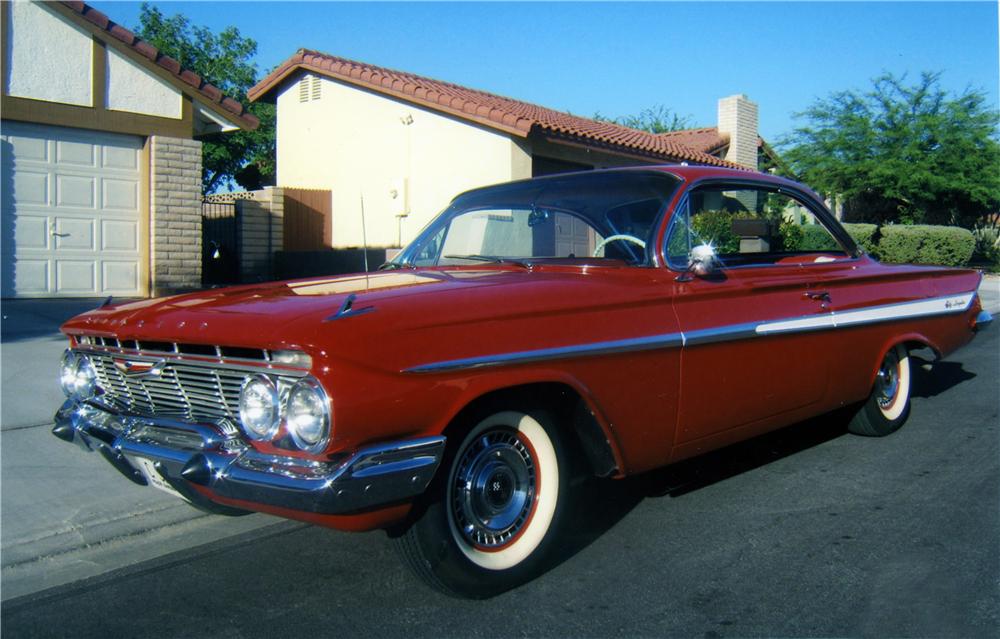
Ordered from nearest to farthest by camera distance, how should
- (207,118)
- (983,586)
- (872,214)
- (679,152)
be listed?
(983,586) → (207,118) → (679,152) → (872,214)

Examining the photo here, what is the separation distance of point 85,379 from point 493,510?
183 centimetres

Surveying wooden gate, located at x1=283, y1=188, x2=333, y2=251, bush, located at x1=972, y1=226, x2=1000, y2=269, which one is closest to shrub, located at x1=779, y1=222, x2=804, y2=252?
wooden gate, located at x1=283, y1=188, x2=333, y2=251

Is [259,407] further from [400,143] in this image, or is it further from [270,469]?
[400,143]

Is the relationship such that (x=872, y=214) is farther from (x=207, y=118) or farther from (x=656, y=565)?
(x=656, y=565)

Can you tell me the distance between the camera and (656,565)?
370cm

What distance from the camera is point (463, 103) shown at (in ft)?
47.9

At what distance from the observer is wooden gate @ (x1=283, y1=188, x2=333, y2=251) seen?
16.6m

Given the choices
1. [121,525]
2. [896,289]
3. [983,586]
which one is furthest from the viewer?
[896,289]

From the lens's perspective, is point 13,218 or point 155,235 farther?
point 155,235

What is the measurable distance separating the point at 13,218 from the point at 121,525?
25.6 feet

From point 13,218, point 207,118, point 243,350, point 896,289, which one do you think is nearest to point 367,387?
point 243,350

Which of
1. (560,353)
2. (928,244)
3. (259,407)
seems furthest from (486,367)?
(928,244)

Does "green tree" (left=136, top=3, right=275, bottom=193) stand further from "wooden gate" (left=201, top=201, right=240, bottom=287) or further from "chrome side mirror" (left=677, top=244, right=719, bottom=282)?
"chrome side mirror" (left=677, top=244, right=719, bottom=282)

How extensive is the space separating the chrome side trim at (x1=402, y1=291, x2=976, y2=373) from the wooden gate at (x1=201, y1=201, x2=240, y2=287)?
11530mm
